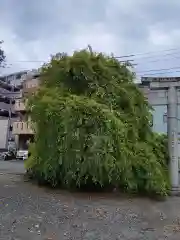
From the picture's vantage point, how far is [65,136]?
25.8ft

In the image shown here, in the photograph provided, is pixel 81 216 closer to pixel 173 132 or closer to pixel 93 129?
pixel 93 129

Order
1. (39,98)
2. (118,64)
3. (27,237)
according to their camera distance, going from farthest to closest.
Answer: (118,64), (39,98), (27,237)

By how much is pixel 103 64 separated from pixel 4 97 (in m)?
39.1

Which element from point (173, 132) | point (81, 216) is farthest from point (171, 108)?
point (81, 216)

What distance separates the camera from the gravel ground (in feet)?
16.9

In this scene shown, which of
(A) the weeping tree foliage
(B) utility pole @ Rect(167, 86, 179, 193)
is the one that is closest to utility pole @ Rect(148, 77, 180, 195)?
(B) utility pole @ Rect(167, 86, 179, 193)

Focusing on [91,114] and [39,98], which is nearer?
[91,114]

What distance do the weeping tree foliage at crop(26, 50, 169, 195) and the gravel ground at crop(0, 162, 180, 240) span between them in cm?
57

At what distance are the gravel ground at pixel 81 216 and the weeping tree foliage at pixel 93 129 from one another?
57 cm

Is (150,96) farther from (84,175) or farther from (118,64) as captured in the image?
(84,175)

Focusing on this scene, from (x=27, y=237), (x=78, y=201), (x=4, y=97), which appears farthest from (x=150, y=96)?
(x=4, y=97)

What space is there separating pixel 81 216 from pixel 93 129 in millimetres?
2389

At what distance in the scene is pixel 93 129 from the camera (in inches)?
309

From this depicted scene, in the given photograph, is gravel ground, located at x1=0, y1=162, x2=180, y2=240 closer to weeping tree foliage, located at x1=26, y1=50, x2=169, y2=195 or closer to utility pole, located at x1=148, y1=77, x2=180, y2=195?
weeping tree foliage, located at x1=26, y1=50, x2=169, y2=195
